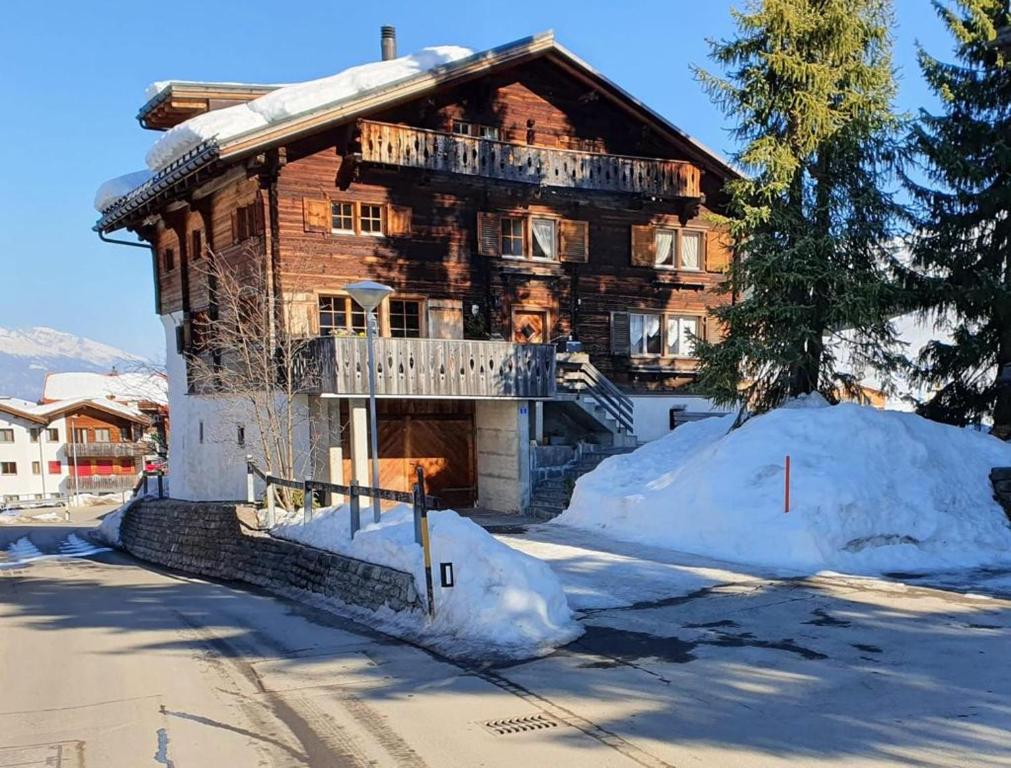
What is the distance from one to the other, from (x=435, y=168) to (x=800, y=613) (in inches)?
602

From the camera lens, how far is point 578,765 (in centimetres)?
512

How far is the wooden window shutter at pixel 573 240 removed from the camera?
77.4 feet

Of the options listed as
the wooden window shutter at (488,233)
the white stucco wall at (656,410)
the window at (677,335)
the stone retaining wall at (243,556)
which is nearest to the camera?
the stone retaining wall at (243,556)

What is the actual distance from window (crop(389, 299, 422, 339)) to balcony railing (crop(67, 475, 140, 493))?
177 feet

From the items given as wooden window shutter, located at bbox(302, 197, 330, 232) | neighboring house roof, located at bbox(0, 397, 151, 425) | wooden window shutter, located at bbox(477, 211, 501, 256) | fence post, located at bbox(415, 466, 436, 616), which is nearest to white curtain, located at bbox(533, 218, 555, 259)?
wooden window shutter, located at bbox(477, 211, 501, 256)

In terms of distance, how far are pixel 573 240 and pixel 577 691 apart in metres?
18.5

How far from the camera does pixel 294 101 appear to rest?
2112 cm

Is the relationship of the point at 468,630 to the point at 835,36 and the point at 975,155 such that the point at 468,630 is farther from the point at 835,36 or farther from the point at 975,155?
the point at 975,155

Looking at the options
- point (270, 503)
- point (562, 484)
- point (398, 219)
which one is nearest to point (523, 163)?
point (398, 219)

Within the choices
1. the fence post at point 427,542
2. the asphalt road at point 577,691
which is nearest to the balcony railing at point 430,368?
the asphalt road at point 577,691

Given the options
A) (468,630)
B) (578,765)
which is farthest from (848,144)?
(578,765)

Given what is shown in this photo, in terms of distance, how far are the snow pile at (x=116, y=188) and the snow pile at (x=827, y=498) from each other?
19707mm

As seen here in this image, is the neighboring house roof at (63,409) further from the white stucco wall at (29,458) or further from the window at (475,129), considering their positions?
the window at (475,129)

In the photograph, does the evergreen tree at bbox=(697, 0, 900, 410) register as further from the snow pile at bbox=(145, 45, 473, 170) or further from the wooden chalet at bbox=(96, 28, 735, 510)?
the snow pile at bbox=(145, 45, 473, 170)
